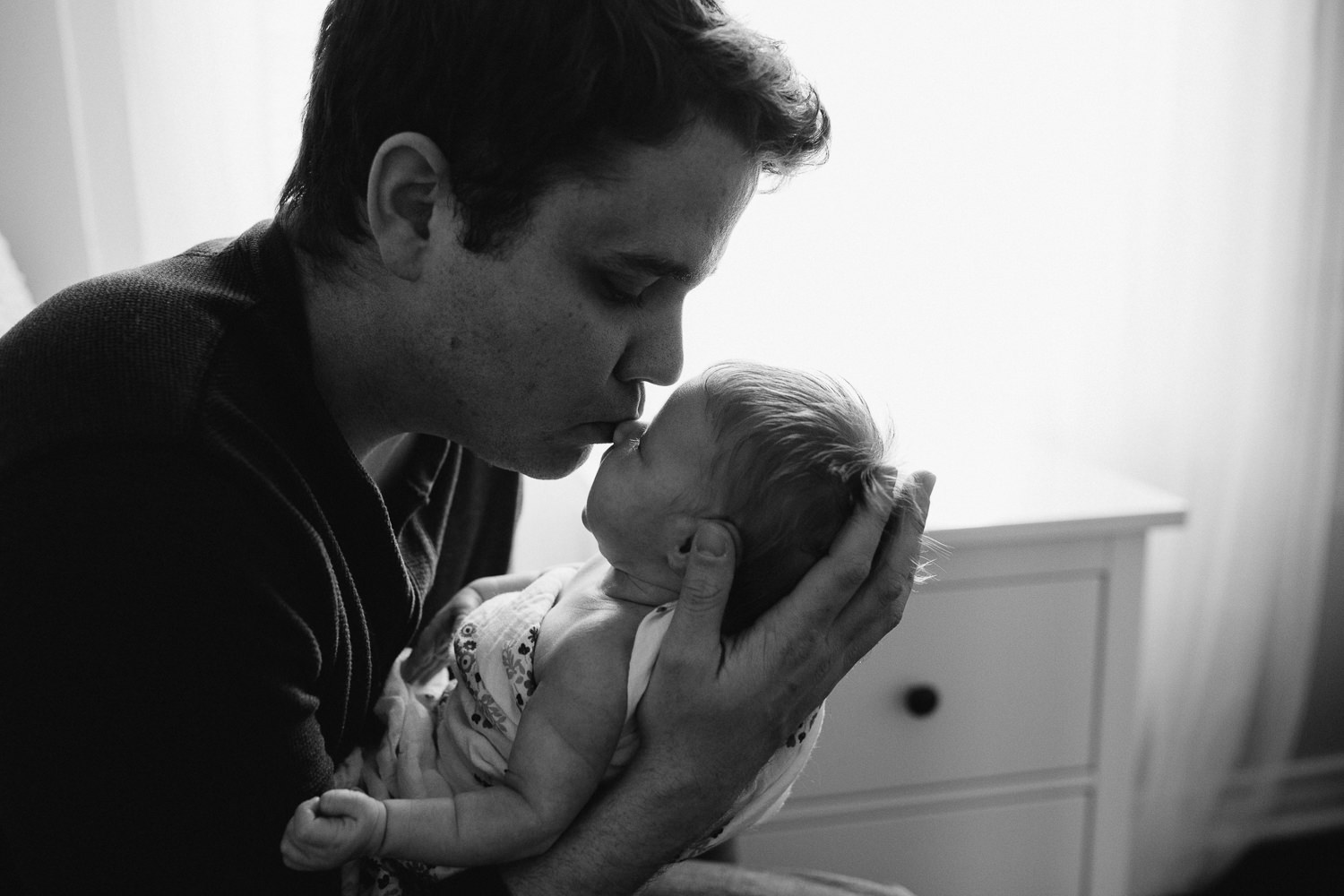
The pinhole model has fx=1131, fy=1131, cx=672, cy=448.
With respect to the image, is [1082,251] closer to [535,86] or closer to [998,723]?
[998,723]

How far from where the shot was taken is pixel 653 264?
86cm

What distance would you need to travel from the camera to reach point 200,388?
75 centimetres

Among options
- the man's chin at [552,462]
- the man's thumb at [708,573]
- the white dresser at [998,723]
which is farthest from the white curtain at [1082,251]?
the man's thumb at [708,573]

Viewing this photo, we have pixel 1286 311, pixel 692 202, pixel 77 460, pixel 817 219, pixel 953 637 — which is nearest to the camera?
pixel 77 460

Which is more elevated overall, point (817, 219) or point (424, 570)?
point (817, 219)

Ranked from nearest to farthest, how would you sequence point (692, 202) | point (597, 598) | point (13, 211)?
point (692, 202)
point (597, 598)
point (13, 211)

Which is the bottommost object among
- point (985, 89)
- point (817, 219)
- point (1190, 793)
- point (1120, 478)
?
point (1190, 793)

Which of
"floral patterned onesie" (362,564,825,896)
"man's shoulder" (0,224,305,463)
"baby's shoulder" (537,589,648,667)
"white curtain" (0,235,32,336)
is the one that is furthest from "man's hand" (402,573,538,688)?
"white curtain" (0,235,32,336)

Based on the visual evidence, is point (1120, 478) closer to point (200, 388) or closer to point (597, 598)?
point (597, 598)

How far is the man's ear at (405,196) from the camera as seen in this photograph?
85 centimetres

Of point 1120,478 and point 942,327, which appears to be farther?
point 942,327

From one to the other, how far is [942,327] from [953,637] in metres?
0.59

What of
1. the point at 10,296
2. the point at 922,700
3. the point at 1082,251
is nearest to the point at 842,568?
the point at 922,700

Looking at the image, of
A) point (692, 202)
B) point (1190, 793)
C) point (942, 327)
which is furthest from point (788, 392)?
point (1190, 793)
